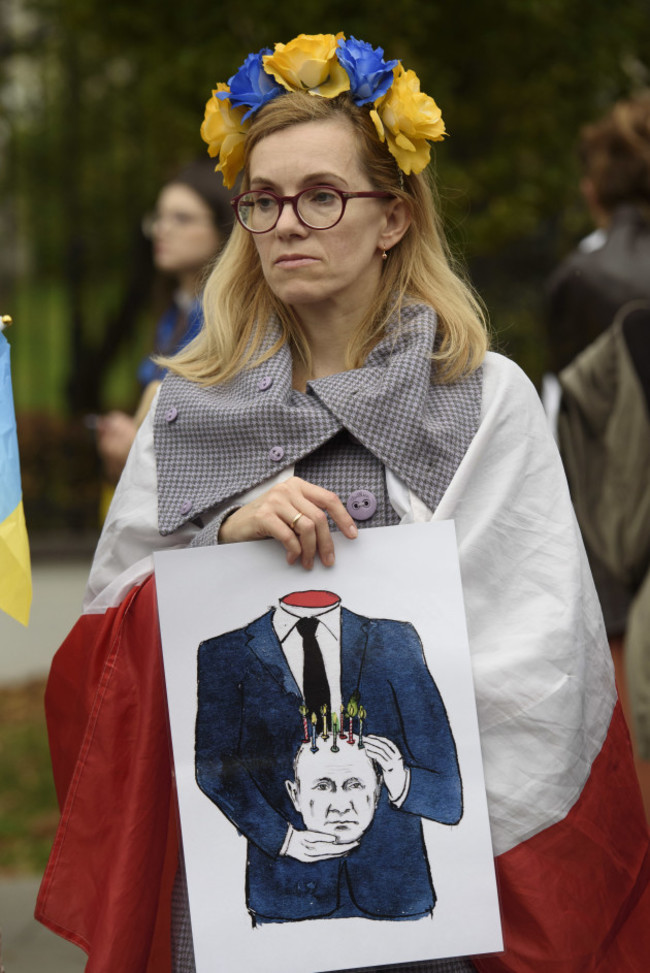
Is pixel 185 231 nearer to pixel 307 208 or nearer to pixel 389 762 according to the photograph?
pixel 307 208

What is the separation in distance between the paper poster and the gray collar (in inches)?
6.3

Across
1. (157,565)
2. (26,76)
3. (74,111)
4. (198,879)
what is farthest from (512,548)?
(26,76)

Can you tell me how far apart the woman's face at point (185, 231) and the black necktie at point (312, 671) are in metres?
2.38

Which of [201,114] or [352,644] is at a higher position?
[201,114]

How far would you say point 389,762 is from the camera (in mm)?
2219

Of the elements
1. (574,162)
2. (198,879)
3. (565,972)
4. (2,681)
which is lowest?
(2,681)

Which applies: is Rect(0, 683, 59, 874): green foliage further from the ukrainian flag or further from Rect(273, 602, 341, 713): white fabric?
Rect(273, 602, 341, 713): white fabric

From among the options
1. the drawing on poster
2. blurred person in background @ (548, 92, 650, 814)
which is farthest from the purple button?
blurred person in background @ (548, 92, 650, 814)

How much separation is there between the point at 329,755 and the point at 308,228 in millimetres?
889

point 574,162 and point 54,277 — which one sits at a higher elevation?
point 574,162

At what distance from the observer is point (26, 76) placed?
8734mm

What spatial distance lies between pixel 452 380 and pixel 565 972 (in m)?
1.00

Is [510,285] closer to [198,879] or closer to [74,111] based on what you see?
[74,111]

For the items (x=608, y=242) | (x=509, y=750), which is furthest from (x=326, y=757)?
(x=608, y=242)
